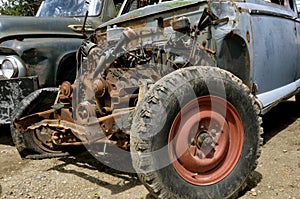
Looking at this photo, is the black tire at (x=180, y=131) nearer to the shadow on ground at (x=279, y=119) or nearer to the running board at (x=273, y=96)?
the running board at (x=273, y=96)

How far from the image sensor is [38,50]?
421 centimetres

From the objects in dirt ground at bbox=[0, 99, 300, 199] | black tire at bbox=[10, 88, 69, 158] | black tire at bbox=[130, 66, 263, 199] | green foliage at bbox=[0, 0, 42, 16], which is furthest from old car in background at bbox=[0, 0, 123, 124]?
green foliage at bbox=[0, 0, 42, 16]

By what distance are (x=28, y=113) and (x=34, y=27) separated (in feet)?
4.88

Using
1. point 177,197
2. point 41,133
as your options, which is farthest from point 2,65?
point 177,197

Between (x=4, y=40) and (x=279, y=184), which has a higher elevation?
(x=4, y=40)

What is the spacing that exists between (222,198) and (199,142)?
0.43 metres

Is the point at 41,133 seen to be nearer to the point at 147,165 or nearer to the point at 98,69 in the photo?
the point at 98,69

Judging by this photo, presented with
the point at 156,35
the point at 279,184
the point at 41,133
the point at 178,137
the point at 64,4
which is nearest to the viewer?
the point at 178,137

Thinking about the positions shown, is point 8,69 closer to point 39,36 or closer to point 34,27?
point 39,36

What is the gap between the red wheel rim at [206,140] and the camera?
8.34 feet

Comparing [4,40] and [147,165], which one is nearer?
[147,165]

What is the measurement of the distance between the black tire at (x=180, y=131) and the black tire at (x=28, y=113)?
1519 millimetres

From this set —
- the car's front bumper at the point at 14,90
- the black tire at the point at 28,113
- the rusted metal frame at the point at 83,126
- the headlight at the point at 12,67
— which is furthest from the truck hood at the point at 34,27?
the rusted metal frame at the point at 83,126

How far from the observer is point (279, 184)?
2932mm
